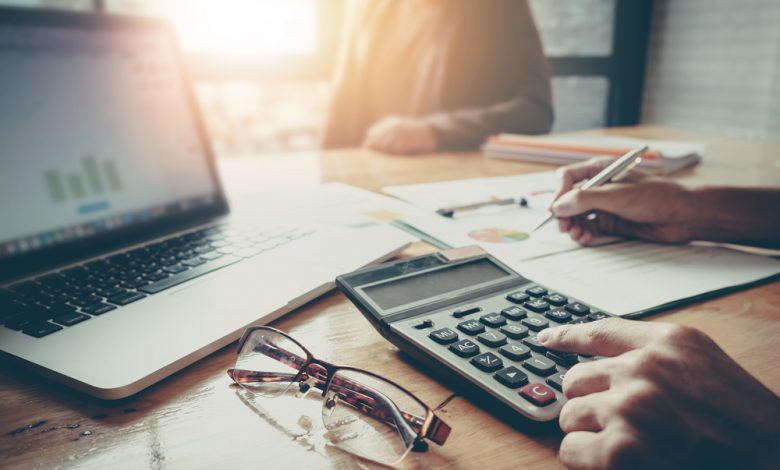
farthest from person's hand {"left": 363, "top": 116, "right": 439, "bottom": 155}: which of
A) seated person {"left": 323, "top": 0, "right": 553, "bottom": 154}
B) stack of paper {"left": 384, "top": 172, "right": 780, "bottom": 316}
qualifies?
stack of paper {"left": 384, "top": 172, "right": 780, "bottom": 316}

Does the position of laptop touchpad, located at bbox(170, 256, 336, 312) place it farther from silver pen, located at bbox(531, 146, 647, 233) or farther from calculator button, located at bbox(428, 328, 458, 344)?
silver pen, located at bbox(531, 146, 647, 233)

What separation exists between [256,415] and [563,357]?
0.19 metres

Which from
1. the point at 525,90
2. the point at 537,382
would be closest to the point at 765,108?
the point at 525,90

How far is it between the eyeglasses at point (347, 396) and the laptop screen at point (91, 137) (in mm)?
290

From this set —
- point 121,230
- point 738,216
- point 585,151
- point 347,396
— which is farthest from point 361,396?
point 585,151

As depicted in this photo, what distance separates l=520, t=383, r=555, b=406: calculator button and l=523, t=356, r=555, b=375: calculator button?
0.01 m

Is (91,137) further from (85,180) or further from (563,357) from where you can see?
(563,357)

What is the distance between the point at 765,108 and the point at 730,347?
231 centimetres

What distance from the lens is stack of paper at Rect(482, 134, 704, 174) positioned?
3.18ft

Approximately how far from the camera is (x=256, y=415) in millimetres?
328

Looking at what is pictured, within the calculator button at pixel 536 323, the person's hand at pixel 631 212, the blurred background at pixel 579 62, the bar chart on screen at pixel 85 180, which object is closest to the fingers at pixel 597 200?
the person's hand at pixel 631 212

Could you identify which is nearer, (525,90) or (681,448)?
(681,448)

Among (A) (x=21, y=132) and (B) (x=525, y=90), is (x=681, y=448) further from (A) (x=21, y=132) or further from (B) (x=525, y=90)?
(B) (x=525, y=90)

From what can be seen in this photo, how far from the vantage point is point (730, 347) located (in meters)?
0.39
